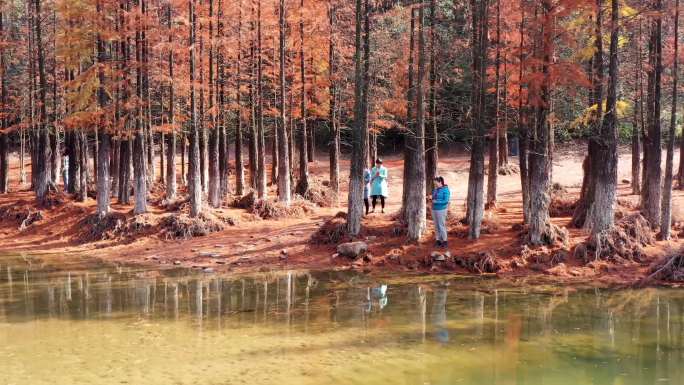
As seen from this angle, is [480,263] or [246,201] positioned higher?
[246,201]

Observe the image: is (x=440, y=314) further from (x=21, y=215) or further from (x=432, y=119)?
(x=21, y=215)

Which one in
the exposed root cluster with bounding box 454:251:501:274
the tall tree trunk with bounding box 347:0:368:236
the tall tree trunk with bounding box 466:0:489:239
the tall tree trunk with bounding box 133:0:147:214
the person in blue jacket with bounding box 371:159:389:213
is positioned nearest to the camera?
the exposed root cluster with bounding box 454:251:501:274

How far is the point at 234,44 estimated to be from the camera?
85.2 feet

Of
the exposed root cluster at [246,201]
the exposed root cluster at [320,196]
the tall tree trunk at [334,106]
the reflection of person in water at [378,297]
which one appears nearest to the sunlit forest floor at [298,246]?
the exposed root cluster at [246,201]

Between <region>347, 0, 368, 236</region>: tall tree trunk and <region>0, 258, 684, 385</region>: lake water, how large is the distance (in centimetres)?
285

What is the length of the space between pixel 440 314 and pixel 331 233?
7455mm

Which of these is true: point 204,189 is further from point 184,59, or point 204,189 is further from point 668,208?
point 668,208

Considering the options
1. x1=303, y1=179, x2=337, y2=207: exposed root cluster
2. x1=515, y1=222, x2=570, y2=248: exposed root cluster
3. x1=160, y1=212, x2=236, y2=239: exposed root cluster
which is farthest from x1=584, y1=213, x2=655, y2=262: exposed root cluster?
x1=303, y1=179, x2=337, y2=207: exposed root cluster

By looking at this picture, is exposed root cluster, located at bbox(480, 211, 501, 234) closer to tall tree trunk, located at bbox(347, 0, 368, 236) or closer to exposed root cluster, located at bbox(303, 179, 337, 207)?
tall tree trunk, located at bbox(347, 0, 368, 236)

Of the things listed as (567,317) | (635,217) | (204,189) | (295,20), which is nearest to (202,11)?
(295,20)

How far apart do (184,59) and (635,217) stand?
18.1 m

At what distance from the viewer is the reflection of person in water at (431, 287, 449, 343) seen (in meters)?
11.0

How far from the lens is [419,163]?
59.6 feet

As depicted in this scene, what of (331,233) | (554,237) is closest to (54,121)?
(331,233)
